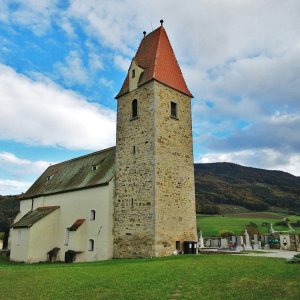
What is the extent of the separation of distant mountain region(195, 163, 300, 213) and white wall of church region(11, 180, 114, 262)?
165 ft

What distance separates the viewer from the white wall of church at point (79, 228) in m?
26.5

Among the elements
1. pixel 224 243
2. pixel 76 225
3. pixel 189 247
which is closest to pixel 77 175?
pixel 76 225

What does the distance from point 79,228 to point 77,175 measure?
23.0 ft

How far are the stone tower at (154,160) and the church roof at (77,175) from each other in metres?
2.68

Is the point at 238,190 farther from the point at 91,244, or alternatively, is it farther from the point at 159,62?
the point at 91,244

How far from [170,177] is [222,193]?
85151mm

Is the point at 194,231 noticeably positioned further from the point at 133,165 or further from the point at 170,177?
the point at 133,165

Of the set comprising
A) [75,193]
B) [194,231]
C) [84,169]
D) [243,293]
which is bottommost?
[243,293]

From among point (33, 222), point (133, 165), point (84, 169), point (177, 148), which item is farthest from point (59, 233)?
point (177, 148)

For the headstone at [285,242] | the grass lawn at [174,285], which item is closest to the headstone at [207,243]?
the headstone at [285,242]

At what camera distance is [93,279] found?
44.9ft

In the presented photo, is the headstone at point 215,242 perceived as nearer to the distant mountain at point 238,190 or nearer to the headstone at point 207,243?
the headstone at point 207,243

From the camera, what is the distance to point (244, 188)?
12062 centimetres

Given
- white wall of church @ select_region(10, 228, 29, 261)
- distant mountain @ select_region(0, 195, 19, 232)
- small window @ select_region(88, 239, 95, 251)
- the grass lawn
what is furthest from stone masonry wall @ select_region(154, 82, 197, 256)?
distant mountain @ select_region(0, 195, 19, 232)
